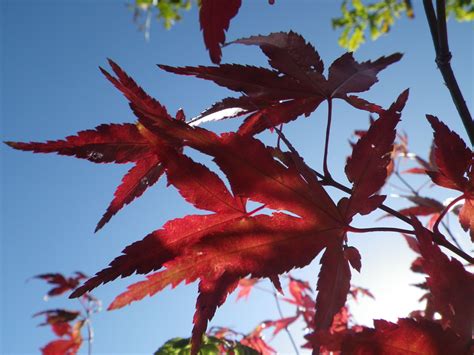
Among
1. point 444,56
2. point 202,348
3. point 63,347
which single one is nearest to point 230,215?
point 444,56

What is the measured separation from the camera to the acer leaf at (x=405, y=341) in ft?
1.31

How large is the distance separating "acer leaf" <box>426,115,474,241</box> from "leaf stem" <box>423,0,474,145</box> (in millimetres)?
43

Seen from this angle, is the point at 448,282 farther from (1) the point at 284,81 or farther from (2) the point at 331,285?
(1) the point at 284,81

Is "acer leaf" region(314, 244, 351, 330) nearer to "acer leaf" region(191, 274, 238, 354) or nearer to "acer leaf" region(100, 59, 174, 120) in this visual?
"acer leaf" region(191, 274, 238, 354)

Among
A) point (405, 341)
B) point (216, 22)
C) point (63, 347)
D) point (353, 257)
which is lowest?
point (405, 341)

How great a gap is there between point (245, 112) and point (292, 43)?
11 centimetres

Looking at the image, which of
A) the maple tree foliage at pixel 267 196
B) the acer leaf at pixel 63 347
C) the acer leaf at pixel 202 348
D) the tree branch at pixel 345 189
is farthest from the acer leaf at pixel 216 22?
the acer leaf at pixel 63 347

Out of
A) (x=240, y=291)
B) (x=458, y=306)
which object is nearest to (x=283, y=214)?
(x=458, y=306)

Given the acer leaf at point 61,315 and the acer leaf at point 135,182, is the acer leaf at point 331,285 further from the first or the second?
the acer leaf at point 61,315

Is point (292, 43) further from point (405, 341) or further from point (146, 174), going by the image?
point (405, 341)

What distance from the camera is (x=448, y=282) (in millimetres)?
421

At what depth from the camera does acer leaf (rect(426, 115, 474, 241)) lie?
1.59ft

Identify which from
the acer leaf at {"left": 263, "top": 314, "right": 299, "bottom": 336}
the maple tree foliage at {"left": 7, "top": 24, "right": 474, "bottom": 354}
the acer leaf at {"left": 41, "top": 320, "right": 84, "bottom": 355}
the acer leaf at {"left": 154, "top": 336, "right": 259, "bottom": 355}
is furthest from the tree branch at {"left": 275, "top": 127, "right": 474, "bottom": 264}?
the acer leaf at {"left": 41, "top": 320, "right": 84, "bottom": 355}

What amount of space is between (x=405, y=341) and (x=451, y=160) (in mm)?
227
